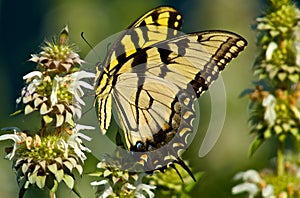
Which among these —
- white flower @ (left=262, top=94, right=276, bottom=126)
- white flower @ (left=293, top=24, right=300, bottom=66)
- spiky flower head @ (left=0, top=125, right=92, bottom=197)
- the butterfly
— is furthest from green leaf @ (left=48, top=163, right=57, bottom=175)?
white flower @ (left=293, top=24, right=300, bottom=66)

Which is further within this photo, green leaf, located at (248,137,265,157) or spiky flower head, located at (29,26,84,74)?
green leaf, located at (248,137,265,157)

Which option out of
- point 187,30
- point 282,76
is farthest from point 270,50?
point 187,30

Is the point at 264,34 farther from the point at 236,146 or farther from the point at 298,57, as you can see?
the point at 236,146

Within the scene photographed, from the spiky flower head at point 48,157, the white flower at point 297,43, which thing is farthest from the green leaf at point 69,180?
the white flower at point 297,43

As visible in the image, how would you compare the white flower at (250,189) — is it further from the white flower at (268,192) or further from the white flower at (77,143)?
the white flower at (77,143)

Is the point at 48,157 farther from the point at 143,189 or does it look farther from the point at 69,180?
the point at 143,189

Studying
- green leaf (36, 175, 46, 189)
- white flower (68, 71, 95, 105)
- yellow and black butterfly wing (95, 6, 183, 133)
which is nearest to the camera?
green leaf (36, 175, 46, 189)

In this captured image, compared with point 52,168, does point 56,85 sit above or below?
above

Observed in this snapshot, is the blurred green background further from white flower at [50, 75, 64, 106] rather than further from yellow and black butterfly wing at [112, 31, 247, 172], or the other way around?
white flower at [50, 75, 64, 106]
